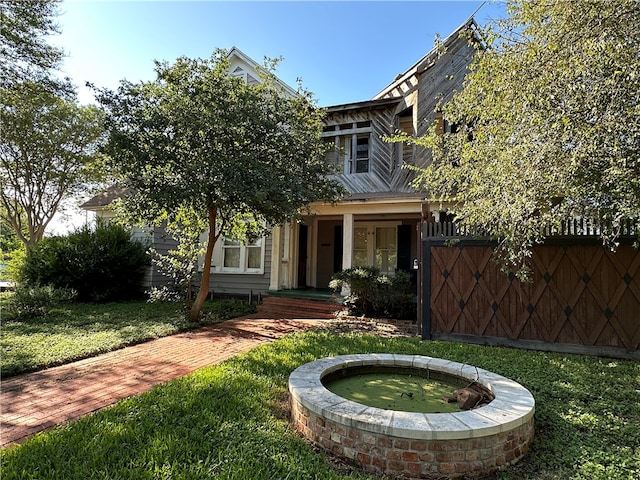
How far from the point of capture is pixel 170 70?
291 inches

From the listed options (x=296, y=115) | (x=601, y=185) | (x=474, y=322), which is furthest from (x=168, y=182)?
(x=601, y=185)

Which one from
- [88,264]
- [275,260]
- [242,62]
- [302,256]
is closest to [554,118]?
[275,260]

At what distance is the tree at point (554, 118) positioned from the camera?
398 cm

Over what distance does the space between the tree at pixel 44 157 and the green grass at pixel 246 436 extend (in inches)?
551

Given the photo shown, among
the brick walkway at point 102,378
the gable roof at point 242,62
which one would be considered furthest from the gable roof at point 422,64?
the brick walkway at point 102,378

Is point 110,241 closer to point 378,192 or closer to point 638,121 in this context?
point 378,192

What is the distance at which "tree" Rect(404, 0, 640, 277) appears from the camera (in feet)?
13.1

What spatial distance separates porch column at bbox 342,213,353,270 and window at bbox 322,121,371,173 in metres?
2.06

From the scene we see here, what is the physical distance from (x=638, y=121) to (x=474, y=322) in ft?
13.2

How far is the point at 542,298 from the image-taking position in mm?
6262

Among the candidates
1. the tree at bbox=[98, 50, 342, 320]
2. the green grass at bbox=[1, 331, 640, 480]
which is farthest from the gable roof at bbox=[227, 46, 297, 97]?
the green grass at bbox=[1, 331, 640, 480]

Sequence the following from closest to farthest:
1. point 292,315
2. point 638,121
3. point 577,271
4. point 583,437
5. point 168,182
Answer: point 583,437 < point 638,121 < point 577,271 < point 168,182 < point 292,315

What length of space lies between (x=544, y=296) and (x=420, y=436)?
4.84 meters

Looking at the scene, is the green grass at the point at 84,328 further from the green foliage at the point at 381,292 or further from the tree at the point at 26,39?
the tree at the point at 26,39
